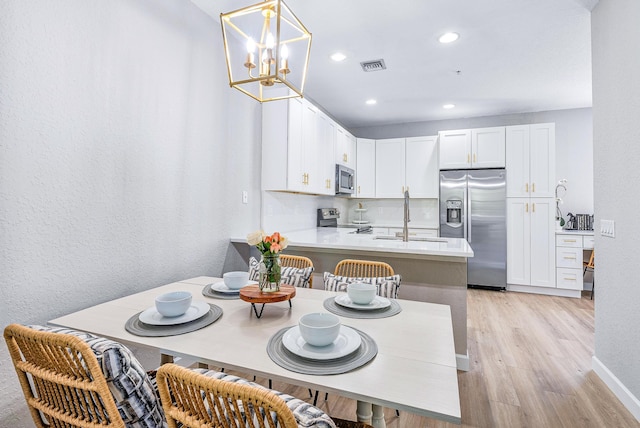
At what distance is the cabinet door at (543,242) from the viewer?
13.9 feet

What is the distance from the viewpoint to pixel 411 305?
1.49 m

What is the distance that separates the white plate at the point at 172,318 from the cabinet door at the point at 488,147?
4436 mm

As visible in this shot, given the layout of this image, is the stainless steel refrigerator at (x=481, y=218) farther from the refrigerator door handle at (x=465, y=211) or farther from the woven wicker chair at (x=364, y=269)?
the woven wicker chair at (x=364, y=269)

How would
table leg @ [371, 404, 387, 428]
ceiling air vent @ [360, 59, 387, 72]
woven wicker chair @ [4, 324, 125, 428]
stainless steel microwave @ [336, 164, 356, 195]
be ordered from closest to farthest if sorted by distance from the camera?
woven wicker chair @ [4, 324, 125, 428]
table leg @ [371, 404, 387, 428]
ceiling air vent @ [360, 59, 387, 72]
stainless steel microwave @ [336, 164, 356, 195]

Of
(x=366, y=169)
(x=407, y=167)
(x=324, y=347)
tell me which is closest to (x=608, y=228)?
(x=324, y=347)

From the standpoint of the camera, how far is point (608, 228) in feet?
6.71

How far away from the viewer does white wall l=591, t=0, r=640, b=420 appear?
1785 mm

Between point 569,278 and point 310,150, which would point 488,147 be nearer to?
point 569,278

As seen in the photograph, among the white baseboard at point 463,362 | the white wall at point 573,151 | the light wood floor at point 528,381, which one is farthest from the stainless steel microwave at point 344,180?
the white wall at point 573,151

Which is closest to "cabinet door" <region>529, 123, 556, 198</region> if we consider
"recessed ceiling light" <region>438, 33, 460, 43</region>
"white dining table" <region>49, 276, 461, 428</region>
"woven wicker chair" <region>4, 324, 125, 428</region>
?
"recessed ceiling light" <region>438, 33, 460, 43</region>

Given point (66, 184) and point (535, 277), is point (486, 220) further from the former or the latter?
point (66, 184)

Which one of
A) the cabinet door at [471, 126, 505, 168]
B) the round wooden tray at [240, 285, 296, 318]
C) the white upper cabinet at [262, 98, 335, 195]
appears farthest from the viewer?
the cabinet door at [471, 126, 505, 168]

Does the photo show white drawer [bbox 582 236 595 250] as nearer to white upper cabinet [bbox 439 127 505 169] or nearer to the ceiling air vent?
white upper cabinet [bbox 439 127 505 169]

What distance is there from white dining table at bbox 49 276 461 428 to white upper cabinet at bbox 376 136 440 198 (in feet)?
12.6
